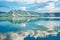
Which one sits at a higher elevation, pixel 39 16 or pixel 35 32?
pixel 39 16

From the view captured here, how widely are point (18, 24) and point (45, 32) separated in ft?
1.04

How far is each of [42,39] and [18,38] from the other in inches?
10.6

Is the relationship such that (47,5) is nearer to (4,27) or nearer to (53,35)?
(53,35)

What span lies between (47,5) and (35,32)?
33 centimetres

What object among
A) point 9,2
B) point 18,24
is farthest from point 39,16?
point 9,2

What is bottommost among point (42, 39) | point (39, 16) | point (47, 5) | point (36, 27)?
point (42, 39)

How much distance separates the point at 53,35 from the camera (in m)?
1.09

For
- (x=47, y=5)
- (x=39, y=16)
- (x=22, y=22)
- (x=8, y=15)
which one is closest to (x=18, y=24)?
(x=22, y=22)

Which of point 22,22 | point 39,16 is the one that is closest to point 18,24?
point 22,22

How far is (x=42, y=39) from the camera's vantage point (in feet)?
3.55

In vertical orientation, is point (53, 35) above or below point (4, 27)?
below

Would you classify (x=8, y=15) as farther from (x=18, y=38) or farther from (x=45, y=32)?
(x=45, y=32)

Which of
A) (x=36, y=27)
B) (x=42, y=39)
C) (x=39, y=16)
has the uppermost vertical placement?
(x=39, y=16)

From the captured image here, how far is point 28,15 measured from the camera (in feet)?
3.61
